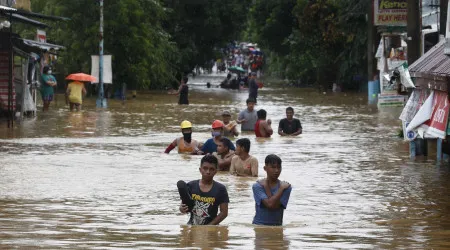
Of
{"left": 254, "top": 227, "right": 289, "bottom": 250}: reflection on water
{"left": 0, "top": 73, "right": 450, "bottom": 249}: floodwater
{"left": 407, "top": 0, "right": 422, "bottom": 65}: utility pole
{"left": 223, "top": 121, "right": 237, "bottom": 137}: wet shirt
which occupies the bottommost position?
{"left": 0, "top": 73, "right": 450, "bottom": 249}: floodwater

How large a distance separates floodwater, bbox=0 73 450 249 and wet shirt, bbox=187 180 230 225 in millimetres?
185

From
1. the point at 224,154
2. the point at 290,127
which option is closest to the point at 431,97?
the point at 224,154

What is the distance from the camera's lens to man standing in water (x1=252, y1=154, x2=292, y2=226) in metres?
12.0

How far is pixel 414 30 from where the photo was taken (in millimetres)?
25688

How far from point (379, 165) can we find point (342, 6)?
38438mm

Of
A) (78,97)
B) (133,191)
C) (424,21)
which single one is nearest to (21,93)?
(78,97)

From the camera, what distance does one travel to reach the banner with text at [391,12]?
37.2m

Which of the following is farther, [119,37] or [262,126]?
[119,37]

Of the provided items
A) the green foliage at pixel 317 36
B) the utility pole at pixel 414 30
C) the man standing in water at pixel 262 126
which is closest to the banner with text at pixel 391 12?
the man standing in water at pixel 262 126

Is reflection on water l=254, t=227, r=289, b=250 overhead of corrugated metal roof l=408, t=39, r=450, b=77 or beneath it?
beneath

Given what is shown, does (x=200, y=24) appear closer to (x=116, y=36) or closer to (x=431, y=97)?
(x=116, y=36)

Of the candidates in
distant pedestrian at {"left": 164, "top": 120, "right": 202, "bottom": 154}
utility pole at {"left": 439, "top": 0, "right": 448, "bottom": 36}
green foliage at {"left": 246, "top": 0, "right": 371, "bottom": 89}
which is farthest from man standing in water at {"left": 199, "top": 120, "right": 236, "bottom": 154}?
green foliage at {"left": 246, "top": 0, "right": 371, "bottom": 89}

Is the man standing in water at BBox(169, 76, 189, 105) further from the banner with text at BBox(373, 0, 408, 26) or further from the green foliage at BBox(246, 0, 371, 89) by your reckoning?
the green foliage at BBox(246, 0, 371, 89)

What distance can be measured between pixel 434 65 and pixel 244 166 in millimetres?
3776
